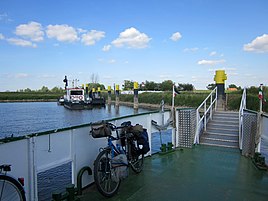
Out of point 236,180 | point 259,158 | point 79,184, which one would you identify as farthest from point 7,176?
point 259,158

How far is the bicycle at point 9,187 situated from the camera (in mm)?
1895

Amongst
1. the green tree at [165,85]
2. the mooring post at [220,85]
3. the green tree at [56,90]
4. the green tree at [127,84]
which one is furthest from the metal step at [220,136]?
the green tree at [56,90]

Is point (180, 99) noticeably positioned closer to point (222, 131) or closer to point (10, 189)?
point (222, 131)

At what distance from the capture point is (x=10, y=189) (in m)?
1.98

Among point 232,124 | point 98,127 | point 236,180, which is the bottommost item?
point 236,180

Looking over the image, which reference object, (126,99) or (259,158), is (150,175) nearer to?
(259,158)

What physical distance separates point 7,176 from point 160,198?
1833 millimetres

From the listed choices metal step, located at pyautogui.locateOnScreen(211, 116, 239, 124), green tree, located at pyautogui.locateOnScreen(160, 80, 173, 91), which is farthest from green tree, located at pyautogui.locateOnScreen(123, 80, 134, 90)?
metal step, located at pyautogui.locateOnScreen(211, 116, 239, 124)

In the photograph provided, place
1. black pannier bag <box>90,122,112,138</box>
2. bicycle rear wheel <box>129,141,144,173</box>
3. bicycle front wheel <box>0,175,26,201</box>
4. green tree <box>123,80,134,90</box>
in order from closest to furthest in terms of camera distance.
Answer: bicycle front wheel <box>0,175,26,201</box> < black pannier bag <box>90,122,112,138</box> < bicycle rear wheel <box>129,141,144,173</box> < green tree <box>123,80,134,90</box>

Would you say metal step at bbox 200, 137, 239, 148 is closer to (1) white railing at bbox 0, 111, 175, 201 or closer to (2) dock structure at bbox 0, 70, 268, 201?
(2) dock structure at bbox 0, 70, 268, 201

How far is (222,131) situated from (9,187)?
5750mm

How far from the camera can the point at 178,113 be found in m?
5.78

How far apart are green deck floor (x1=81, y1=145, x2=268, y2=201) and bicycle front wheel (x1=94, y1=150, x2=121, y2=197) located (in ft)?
0.32

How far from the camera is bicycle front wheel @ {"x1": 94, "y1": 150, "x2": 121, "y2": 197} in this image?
2.86m
